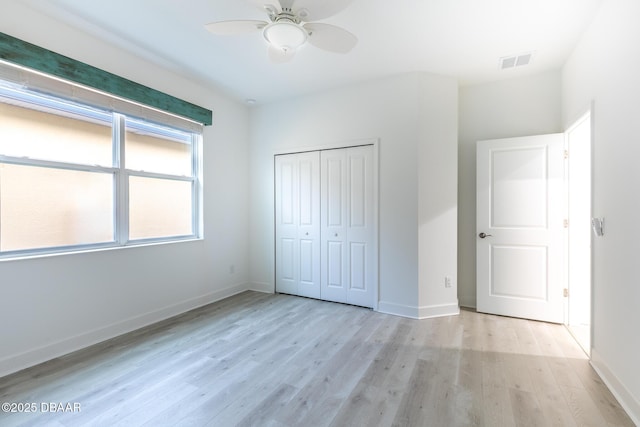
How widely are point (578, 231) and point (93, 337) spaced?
479 cm

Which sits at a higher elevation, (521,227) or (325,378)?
(521,227)

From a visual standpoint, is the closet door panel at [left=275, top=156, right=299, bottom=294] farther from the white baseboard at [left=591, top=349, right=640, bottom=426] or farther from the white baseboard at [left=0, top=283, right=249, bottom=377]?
the white baseboard at [left=591, top=349, right=640, bottom=426]

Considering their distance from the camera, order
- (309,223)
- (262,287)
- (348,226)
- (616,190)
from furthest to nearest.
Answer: (262,287), (309,223), (348,226), (616,190)

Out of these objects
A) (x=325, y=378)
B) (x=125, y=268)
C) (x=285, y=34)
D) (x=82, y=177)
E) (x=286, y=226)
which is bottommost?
(x=325, y=378)

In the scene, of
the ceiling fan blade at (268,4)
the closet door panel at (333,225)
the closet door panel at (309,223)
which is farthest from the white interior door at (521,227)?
the ceiling fan blade at (268,4)

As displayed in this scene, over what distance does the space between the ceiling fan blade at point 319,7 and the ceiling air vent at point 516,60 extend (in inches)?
86.6

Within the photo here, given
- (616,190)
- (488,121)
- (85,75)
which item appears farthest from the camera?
(488,121)

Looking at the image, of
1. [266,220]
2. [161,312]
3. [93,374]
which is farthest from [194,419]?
[266,220]

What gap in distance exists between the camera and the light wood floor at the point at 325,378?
1627 mm

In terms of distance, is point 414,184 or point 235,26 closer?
point 235,26

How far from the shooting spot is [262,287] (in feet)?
13.7

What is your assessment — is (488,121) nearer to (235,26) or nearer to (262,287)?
(235,26)

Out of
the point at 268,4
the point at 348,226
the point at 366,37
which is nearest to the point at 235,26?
the point at 268,4

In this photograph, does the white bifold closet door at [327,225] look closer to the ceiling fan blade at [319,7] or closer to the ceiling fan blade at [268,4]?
the ceiling fan blade at [319,7]
